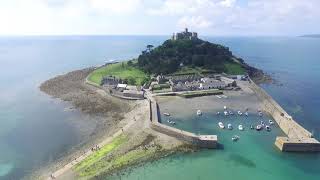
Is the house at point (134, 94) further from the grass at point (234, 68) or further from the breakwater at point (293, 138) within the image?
the grass at point (234, 68)

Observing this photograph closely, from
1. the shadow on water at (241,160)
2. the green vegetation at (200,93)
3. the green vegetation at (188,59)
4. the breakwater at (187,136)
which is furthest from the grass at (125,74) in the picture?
the shadow on water at (241,160)

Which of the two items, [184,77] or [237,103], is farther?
[184,77]

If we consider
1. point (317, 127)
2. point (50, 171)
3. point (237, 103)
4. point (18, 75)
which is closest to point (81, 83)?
point (18, 75)

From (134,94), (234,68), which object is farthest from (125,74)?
(234,68)

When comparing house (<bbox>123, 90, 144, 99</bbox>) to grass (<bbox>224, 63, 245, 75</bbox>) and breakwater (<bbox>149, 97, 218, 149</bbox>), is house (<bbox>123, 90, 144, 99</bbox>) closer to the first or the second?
breakwater (<bbox>149, 97, 218, 149</bbox>)

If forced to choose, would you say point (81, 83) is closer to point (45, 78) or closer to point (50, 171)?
point (45, 78)

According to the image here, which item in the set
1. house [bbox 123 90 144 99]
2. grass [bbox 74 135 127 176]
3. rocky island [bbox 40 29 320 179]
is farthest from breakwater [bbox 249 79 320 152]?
house [bbox 123 90 144 99]
